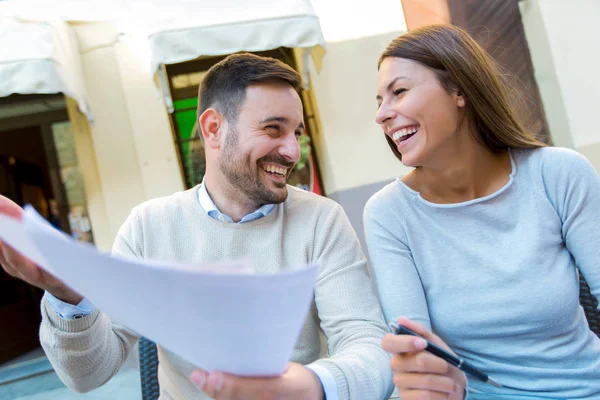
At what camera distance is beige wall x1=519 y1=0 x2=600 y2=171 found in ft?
15.4

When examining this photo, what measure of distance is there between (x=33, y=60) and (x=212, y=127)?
2763mm

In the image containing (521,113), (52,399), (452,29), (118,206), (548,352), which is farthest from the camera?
(118,206)

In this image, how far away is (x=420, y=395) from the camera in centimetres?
90

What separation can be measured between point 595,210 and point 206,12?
3.70 meters

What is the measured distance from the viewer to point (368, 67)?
201 inches

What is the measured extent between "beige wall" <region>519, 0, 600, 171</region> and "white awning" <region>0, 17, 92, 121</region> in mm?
4387

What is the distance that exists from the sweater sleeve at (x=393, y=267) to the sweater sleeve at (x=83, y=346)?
73cm

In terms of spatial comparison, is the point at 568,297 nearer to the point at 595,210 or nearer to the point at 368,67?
the point at 595,210

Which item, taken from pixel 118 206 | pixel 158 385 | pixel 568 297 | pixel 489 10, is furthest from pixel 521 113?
pixel 118 206

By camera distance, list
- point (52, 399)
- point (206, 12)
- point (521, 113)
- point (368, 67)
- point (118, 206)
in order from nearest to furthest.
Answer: point (521, 113) < point (52, 399) < point (206, 12) < point (118, 206) < point (368, 67)

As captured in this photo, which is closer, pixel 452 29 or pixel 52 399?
pixel 452 29

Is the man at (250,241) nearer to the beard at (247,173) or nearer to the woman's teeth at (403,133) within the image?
the beard at (247,173)

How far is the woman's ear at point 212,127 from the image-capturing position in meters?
1.79

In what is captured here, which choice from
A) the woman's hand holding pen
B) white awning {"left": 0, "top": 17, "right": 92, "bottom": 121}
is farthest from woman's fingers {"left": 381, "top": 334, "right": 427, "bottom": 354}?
white awning {"left": 0, "top": 17, "right": 92, "bottom": 121}
